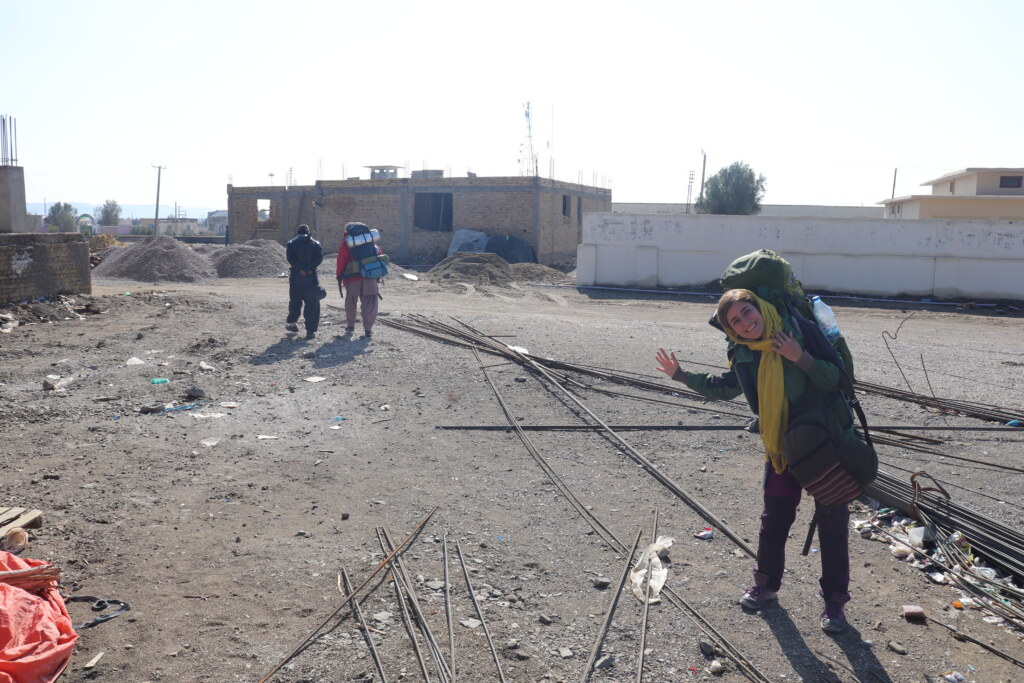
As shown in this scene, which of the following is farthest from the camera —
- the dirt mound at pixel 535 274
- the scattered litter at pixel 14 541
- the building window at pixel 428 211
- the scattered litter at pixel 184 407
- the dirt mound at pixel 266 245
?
the building window at pixel 428 211

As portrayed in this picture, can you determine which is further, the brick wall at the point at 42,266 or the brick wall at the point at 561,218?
the brick wall at the point at 561,218

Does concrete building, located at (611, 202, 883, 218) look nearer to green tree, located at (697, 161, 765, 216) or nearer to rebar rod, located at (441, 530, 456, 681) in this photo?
green tree, located at (697, 161, 765, 216)

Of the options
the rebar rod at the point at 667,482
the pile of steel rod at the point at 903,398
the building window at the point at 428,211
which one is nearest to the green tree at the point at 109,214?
the building window at the point at 428,211

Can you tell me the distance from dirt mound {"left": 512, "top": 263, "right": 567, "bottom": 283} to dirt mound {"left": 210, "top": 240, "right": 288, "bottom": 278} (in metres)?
8.00

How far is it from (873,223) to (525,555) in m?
20.7

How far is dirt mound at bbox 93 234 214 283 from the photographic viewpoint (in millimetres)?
25672

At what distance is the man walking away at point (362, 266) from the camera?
11578 millimetres

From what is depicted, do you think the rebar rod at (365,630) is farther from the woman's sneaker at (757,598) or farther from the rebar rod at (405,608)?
the woman's sneaker at (757,598)

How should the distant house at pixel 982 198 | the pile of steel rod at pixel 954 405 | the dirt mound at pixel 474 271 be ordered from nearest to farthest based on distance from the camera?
the pile of steel rod at pixel 954 405
the dirt mound at pixel 474 271
the distant house at pixel 982 198

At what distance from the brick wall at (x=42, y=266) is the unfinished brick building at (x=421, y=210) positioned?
63.1 feet

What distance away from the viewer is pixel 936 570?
4449mm

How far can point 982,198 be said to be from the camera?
38000mm

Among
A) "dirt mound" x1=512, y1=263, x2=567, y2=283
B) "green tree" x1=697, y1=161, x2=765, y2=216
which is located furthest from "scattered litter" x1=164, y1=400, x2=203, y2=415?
"green tree" x1=697, y1=161, x2=765, y2=216

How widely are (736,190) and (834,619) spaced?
53.2 metres
